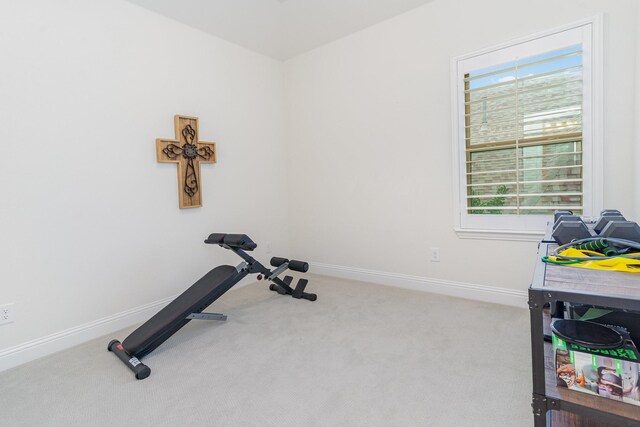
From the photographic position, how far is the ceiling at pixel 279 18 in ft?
10.5

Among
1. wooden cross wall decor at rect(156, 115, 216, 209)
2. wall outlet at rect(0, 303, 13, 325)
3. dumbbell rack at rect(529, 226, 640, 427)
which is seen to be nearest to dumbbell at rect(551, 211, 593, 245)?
dumbbell rack at rect(529, 226, 640, 427)

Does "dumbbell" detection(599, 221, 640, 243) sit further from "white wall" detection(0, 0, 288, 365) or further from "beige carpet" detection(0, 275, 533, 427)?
"white wall" detection(0, 0, 288, 365)

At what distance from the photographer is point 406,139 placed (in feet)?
11.4

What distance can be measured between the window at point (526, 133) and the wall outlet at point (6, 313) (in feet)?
11.7

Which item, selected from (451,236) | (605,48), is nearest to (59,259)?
(451,236)

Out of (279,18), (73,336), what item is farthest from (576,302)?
(279,18)

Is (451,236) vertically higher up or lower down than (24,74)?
lower down

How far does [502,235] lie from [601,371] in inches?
84.0

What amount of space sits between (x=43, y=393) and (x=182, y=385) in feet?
2.57

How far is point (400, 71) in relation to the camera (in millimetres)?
3451

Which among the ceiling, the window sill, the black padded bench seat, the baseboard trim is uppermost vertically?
the ceiling

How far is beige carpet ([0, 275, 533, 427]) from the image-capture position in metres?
1.67

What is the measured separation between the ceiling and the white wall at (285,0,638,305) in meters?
0.14

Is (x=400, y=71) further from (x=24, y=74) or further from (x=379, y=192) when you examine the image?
(x=24, y=74)
